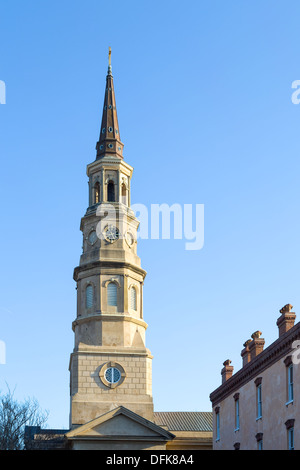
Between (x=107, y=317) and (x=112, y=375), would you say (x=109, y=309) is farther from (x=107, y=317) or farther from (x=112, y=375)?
(x=112, y=375)

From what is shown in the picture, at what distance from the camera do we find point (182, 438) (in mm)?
72562

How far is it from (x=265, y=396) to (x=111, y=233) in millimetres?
33060

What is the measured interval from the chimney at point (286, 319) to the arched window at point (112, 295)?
30534 mm

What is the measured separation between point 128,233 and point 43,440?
61.3 ft

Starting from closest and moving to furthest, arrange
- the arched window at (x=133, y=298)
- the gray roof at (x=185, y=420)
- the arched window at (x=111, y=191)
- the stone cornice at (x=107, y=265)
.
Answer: the stone cornice at (x=107, y=265)
the arched window at (x=133, y=298)
the arched window at (x=111, y=191)
the gray roof at (x=185, y=420)

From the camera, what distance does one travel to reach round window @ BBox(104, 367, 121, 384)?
70188 mm

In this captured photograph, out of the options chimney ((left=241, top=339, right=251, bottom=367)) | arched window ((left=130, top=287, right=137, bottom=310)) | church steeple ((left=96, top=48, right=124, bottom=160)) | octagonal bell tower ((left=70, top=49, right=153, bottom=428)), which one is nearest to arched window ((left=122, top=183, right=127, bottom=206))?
octagonal bell tower ((left=70, top=49, right=153, bottom=428))

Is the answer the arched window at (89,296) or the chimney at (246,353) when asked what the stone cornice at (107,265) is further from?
the chimney at (246,353)

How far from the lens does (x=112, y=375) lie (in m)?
70.4

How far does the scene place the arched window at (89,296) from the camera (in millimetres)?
72250

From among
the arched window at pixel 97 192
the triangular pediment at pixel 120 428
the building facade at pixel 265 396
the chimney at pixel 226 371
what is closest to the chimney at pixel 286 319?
the building facade at pixel 265 396

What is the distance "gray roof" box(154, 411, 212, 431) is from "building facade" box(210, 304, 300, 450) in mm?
25319

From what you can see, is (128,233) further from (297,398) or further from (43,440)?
(297,398)
